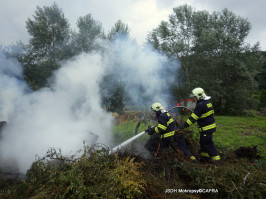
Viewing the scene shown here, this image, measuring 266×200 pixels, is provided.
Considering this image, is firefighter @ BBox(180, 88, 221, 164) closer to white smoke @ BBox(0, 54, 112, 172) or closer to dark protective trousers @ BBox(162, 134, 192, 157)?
dark protective trousers @ BBox(162, 134, 192, 157)

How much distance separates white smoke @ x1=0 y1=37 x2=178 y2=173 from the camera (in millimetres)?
4840

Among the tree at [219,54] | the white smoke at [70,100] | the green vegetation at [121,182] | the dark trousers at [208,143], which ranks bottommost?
the green vegetation at [121,182]

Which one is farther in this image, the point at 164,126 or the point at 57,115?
the point at 57,115

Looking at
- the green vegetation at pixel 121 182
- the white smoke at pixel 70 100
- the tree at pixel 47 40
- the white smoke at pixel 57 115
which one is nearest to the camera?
the green vegetation at pixel 121 182

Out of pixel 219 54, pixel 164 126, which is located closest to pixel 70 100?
pixel 164 126

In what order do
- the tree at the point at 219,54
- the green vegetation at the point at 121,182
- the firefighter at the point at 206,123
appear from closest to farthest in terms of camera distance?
1. the green vegetation at the point at 121,182
2. the firefighter at the point at 206,123
3. the tree at the point at 219,54

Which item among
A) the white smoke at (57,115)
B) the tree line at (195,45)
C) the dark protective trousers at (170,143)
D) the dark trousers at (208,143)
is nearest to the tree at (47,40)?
the tree line at (195,45)

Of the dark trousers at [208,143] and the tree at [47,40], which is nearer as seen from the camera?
the dark trousers at [208,143]

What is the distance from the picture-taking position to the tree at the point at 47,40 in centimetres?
934

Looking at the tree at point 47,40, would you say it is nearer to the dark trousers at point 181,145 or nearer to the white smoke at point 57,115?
the white smoke at point 57,115

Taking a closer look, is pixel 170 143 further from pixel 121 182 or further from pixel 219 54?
pixel 219 54

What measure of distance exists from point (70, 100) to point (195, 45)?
12.3m

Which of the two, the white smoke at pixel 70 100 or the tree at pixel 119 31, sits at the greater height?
the tree at pixel 119 31

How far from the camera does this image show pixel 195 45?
15242mm
